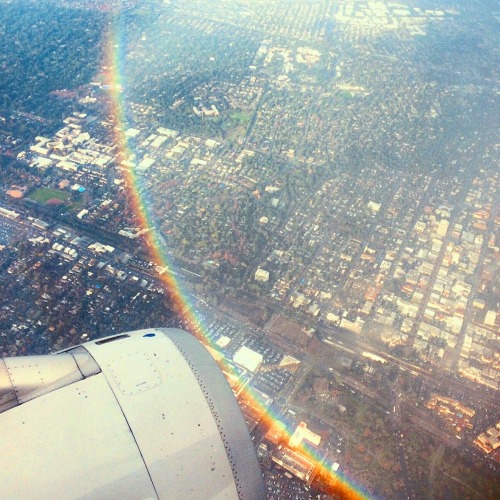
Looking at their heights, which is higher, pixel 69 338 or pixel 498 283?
pixel 498 283

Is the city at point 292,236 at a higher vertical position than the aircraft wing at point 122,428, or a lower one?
lower

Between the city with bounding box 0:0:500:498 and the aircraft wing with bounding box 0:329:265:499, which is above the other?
the aircraft wing with bounding box 0:329:265:499

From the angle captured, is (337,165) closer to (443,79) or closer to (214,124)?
(214,124)

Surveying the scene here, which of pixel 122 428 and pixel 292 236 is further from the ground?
pixel 122 428

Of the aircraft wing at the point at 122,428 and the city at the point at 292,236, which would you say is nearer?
the aircraft wing at the point at 122,428

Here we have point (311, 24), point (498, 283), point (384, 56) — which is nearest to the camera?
point (498, 283)

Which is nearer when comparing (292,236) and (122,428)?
(122,428)

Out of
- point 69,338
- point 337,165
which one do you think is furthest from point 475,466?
point 337,165

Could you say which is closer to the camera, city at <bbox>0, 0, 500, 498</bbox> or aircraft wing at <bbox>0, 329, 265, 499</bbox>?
aircraft wing at <bbox>0, 329, 265, 499</bbox>
